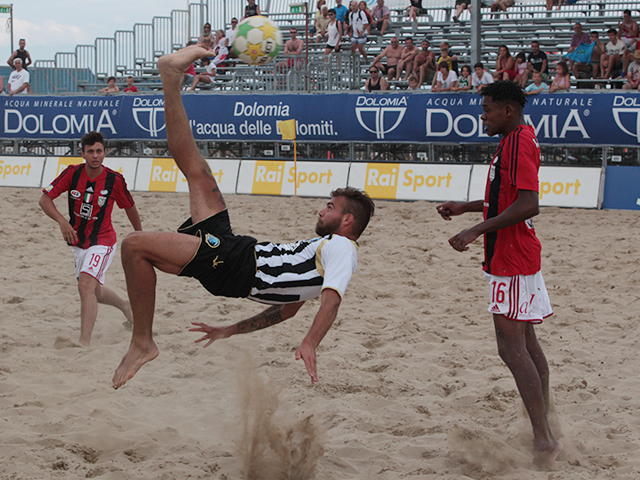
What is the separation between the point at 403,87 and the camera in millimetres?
13508

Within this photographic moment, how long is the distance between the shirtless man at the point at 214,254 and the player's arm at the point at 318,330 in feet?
0.03

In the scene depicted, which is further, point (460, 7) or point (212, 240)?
point (460, 7)

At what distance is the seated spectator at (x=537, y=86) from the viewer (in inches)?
428

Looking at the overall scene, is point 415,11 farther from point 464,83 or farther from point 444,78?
point 464,83

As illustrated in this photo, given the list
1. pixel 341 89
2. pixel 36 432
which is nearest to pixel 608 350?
pixel 36 432

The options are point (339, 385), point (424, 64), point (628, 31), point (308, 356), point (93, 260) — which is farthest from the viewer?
point (424, 64)

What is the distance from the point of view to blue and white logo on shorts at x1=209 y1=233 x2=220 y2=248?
314 centimetres

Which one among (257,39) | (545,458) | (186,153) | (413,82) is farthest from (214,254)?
(413,82)

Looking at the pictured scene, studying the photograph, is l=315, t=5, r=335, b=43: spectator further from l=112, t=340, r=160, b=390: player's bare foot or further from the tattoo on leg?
l=112, t=340, r=160, b=390: player's bare foot

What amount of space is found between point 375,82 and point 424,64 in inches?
41.1

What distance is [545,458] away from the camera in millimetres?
3342

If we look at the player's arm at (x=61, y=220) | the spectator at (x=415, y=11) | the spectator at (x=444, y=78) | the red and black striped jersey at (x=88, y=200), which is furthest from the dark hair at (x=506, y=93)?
the spectator at (x=415, y=11)

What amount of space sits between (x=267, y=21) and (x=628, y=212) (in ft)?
21.1

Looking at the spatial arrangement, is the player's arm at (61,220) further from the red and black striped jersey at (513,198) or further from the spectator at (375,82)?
the spectator at (375,82)
